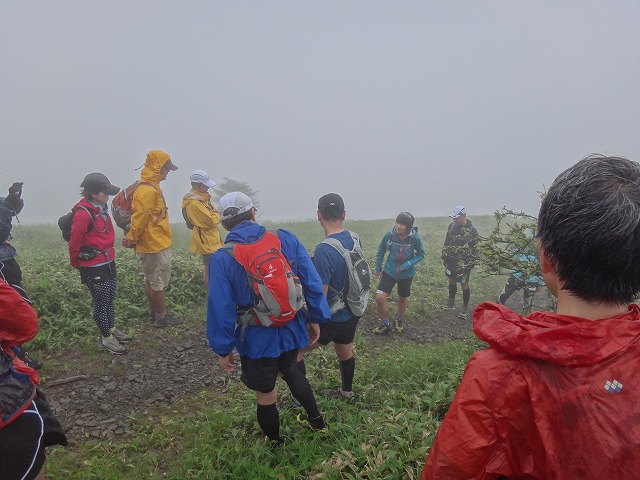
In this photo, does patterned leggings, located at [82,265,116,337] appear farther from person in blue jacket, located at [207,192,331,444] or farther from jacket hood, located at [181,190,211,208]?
person in blue jacket, located at [207,192,331,444]

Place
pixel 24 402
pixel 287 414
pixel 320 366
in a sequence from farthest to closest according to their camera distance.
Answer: pixel 320 366, pixel 287 414, pixel 24 402

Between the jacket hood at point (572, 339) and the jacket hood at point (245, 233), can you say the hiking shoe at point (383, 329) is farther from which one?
the jacket hood at point (572, 339)

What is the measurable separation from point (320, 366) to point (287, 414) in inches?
62.8

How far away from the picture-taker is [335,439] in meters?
3.94

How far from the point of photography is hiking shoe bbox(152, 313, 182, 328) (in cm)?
707

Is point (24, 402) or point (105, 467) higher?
point (24, 402)

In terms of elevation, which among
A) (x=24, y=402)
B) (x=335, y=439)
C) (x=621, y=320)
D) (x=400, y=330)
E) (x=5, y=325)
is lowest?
(x=400, y=330)

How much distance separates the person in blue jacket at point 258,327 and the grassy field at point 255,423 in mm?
393

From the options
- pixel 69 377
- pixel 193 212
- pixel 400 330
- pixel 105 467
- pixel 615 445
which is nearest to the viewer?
pixel 615 445

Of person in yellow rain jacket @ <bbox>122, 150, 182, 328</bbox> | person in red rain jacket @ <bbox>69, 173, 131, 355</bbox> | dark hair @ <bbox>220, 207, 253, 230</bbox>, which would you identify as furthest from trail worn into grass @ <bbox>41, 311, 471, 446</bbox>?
dark hair @ <bbox>220, 207, 253, 230</bbox>

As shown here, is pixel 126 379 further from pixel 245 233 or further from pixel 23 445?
pixel 245 233

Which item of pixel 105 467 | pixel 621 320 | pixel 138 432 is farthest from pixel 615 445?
pixel 138 432

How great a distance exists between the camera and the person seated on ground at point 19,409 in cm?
243

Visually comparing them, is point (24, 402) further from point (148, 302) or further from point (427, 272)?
point (427, 272)
